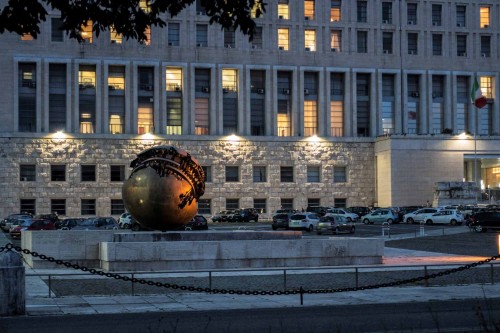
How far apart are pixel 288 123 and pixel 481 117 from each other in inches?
896

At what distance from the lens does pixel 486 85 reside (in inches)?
3627

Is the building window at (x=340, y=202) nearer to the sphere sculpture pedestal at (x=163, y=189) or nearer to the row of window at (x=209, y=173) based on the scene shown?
the row of window at (x=209, y=173)

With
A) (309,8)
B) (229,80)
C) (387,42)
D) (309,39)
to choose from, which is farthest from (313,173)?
(309,8)

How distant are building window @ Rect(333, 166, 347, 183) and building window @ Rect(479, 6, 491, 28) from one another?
2394cm

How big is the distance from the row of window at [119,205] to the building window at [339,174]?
2068 millimetres

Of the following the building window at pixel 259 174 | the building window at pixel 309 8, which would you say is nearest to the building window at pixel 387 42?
the building window at pixel 309 8

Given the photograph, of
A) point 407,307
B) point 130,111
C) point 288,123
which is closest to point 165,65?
point 130,111

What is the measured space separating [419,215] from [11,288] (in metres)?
55.6

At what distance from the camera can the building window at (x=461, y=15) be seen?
92.1 meters

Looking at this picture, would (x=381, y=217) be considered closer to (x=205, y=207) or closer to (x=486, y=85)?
(x=205, y=207)

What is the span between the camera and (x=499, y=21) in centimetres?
9319

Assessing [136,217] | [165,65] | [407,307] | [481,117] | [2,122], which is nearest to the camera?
[407,307]

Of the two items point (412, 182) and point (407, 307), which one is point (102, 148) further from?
point (407, 307)

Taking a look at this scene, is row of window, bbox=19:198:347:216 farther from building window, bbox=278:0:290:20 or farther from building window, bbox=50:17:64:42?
building window, bbox=278:0:290:20
